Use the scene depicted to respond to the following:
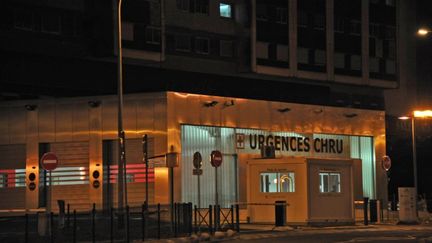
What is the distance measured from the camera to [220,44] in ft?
193

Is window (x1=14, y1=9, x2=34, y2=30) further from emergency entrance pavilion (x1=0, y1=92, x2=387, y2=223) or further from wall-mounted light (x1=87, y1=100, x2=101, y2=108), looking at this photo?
wall-mounted light (x1=87, y1=100, x2=101, y2=108)

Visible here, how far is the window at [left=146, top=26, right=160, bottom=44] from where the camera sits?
176ft

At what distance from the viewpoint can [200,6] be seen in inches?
2244

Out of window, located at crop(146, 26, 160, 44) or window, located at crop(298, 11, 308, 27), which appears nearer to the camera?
window, located at crop(146, 26, 160, 44)

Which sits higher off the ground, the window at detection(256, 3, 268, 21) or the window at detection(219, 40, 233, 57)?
the window at detection(256, 3, 268, 21)

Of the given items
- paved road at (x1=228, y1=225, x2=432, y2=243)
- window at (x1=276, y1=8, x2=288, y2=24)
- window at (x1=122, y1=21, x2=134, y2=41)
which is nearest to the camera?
paved road at (x1=228, y1=225, x2=432, y2=243)

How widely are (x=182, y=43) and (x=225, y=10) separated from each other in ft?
14.6

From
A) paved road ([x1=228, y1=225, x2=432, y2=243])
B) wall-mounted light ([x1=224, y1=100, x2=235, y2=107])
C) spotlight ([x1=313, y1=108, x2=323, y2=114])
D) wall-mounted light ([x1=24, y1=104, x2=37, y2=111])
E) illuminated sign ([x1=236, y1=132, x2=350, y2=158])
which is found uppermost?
spotlight ([x1=313, y1=108, x2=323, y2=114])

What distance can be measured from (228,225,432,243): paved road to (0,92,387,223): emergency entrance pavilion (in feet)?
13.5

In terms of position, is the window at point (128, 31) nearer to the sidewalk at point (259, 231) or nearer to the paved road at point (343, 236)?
the sidewalk at point (259, 231)

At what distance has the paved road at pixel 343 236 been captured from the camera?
84.8ft

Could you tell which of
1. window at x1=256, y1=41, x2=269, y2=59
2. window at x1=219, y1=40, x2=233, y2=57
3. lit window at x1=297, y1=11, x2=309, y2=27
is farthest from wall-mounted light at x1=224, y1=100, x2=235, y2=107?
lit window at x1=297, y1=11, x2=309, y2=27

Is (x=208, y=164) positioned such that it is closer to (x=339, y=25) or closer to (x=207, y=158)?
(x=207, y=158)

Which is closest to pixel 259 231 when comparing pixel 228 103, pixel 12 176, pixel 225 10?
pixel 228 103
